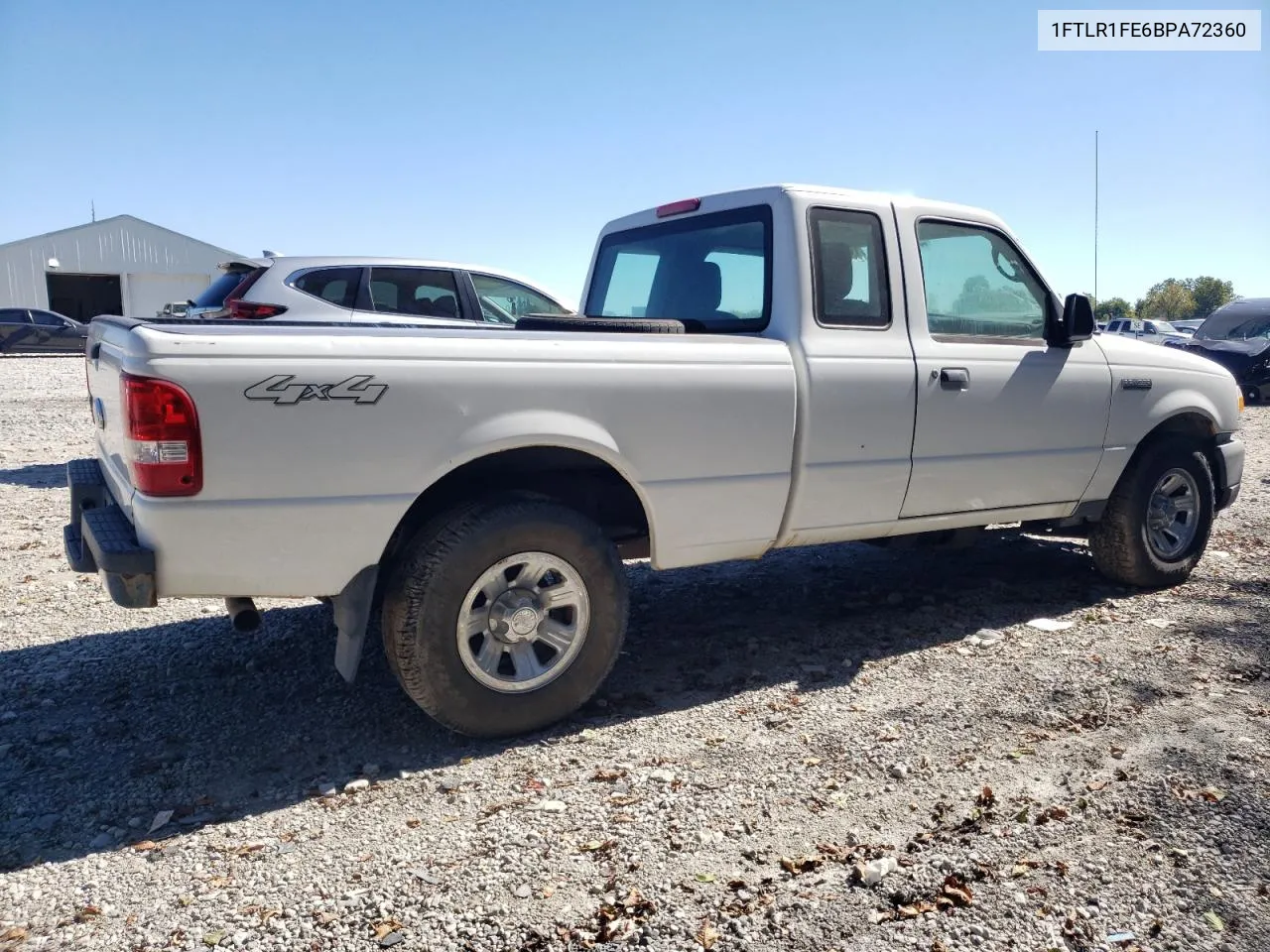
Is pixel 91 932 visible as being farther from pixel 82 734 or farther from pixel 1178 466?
pixel 1178 466

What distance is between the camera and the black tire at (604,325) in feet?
13.9

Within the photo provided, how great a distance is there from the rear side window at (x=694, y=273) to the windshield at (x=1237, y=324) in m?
17.7

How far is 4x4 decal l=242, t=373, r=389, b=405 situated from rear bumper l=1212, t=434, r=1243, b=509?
5.12 metres

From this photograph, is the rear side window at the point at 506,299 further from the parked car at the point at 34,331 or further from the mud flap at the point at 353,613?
the parked car at the point at 34,331

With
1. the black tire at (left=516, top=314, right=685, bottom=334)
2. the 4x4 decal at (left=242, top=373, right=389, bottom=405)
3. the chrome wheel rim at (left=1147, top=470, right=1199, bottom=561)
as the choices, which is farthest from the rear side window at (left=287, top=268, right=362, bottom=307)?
the chrome wheel rim at (left=1147, top=470, right=1199, bottom=561)

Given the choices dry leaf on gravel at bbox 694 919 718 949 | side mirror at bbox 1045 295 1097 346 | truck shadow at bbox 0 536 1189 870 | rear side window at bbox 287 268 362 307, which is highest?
rear side window at bbox 287 268 362 307

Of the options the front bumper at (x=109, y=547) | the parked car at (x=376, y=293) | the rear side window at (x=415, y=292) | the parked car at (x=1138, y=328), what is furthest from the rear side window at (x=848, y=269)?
the parked car at (x=1138, y=328)

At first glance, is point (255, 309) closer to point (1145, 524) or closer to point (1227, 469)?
point (1145, 524)

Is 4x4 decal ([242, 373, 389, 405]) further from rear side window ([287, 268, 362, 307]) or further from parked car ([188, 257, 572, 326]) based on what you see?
rear side window ([287, 268, 362, 307])

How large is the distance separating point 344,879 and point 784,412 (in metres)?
2.44

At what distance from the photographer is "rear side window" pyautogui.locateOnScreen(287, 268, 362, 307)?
7750 millimetres

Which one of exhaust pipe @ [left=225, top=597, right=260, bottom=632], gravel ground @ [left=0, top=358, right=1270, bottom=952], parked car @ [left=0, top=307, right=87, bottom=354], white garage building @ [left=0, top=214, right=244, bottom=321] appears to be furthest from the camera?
white garage building @ [left=0, top=214, right=244, bottom=321]

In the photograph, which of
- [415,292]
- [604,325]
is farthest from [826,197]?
[415,292]

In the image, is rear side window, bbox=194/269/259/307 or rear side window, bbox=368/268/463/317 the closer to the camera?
rear side window, bbox=368/268/463/317
